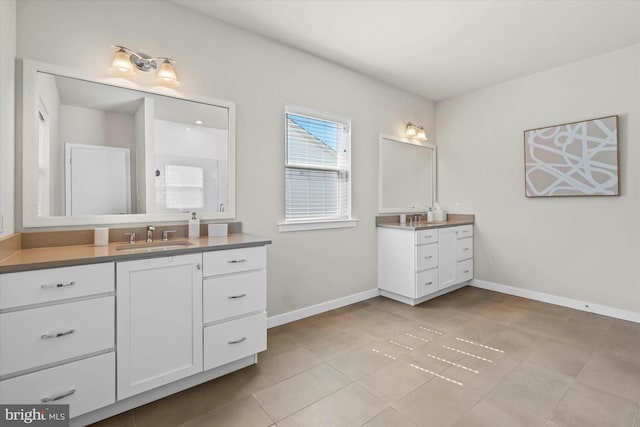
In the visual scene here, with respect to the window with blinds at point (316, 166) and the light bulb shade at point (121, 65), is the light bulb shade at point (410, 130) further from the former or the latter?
the light bulb shade at point (121, 65)

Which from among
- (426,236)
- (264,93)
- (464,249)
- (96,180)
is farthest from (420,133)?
(96,180)

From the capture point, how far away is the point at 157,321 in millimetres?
1709

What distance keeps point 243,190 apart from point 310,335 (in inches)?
55.0

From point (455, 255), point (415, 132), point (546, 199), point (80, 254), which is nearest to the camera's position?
point (80, 254)

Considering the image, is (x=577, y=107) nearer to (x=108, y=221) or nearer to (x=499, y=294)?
(x=499, y=294)

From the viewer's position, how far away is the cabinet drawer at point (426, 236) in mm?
3336

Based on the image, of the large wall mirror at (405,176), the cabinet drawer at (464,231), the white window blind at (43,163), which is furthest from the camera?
the cabinet drawer at (464,231)

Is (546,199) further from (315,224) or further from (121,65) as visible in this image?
(121,65)

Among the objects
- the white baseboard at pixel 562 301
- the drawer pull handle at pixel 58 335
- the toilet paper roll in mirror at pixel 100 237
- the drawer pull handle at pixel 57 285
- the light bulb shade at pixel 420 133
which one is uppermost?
the light bulb shade at pixel 420 133

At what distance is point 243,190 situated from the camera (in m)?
2.63

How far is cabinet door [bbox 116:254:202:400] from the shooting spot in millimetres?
1614

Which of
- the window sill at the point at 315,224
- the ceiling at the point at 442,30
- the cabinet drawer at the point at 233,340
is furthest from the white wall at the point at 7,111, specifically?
the window sill at the point at 315,224

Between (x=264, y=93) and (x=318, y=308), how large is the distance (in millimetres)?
2177

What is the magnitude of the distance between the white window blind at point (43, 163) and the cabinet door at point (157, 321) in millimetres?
742
